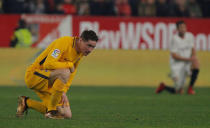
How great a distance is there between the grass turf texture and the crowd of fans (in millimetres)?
3011

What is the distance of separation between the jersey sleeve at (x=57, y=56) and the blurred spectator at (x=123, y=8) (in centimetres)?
1188

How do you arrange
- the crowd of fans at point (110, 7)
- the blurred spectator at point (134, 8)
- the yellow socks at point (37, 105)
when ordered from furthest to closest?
1. the blurred spectator at point (134, 8)
2. the crowd of fans at point (110, 7)
3. the yellow socks at point (37, 105)

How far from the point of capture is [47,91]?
10789mm

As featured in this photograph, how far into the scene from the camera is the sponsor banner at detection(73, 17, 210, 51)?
21219 millimetres

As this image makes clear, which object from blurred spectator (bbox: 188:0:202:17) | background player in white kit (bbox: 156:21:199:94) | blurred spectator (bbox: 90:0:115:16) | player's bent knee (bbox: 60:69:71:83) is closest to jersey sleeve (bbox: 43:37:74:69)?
player's bent knee (bbox: 60:69:71:83)

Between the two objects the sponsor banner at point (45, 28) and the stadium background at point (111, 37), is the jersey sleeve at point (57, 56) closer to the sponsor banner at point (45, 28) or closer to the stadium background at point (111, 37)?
the stadium background at point (111, 37)

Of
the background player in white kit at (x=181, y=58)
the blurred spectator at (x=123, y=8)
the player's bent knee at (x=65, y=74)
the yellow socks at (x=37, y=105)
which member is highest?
the player's bent knee at (x=65, y=74)

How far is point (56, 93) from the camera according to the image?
10.3m

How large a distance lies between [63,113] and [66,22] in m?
10.7

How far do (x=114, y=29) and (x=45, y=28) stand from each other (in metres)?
2.35

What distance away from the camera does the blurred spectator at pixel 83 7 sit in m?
21.7

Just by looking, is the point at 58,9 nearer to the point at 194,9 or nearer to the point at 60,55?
the point at 194,9

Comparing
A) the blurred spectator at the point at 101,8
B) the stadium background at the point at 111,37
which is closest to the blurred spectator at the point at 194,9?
the stadium background at the point at 111,37

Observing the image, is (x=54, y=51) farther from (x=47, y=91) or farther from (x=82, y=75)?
(x=82, y=75)
